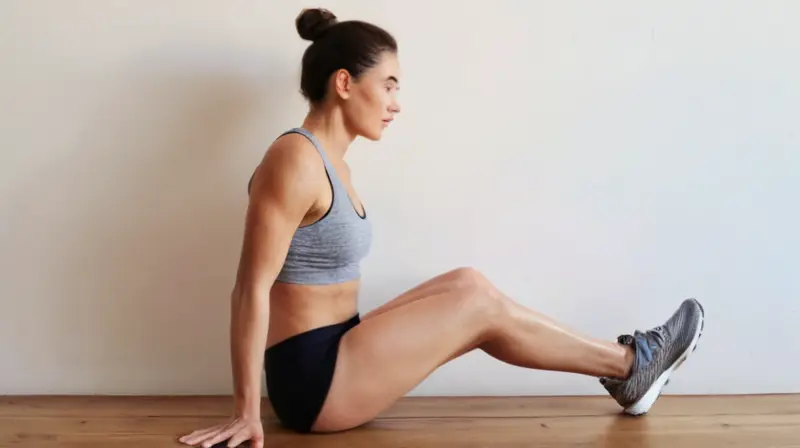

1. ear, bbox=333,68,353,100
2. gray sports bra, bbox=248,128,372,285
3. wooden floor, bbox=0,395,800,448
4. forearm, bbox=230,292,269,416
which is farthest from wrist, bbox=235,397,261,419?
ear, bbox=333,68,353,100

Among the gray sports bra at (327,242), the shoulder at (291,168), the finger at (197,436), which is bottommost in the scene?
the finger at (197,436)

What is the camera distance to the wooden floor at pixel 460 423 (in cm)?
143

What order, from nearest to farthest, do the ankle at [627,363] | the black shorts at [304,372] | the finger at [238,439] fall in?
1. the finger at [238,439]
2. the black shorts at [304,372]
3. the ankle at [627,363]

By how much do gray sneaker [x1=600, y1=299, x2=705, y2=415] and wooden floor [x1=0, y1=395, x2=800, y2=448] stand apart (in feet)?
0.17

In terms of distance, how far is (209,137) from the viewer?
176 centimetres

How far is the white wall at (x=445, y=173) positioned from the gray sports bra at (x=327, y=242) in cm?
33

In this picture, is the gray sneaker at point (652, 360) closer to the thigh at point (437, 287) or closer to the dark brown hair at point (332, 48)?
the thigh at point (437, 287)

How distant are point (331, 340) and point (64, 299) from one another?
0.72 metres

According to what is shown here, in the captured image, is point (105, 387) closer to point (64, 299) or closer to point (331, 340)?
point (64, 299)

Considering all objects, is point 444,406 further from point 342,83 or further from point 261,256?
point 342,83

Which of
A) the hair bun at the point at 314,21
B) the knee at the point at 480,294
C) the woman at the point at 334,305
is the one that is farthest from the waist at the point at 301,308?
the hair bun at the point at 314,21

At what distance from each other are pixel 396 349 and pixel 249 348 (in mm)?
277

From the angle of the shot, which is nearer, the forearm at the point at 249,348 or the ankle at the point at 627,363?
the forearm at the point at 249,348

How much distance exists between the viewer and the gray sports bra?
1431 mm
